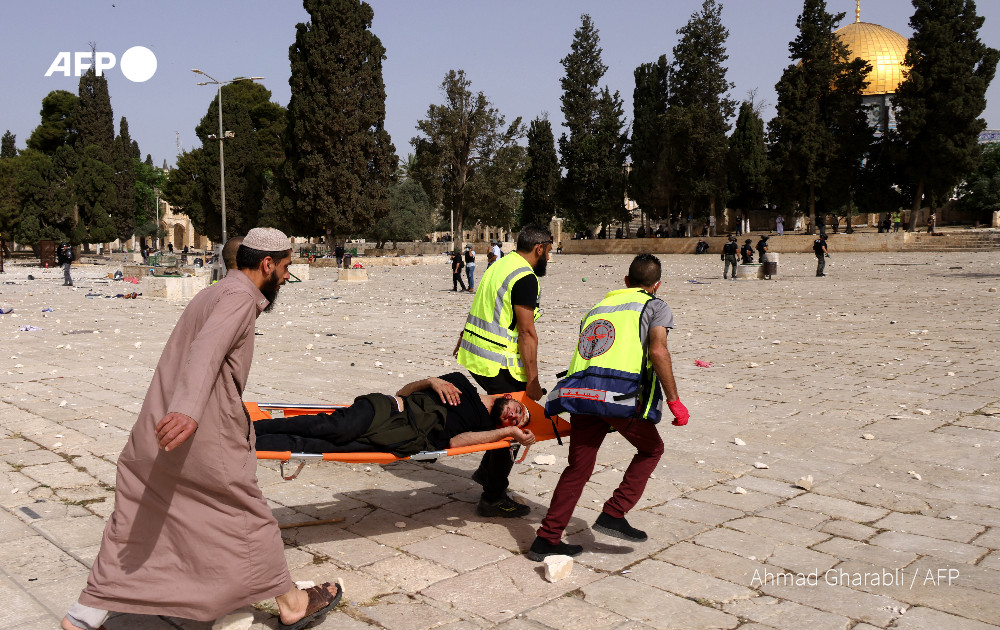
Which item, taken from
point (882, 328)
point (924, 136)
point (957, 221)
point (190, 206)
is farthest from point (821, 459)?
point (957, 221)

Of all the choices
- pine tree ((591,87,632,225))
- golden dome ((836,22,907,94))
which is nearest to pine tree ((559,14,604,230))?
pine tree ((591,87,632,225))

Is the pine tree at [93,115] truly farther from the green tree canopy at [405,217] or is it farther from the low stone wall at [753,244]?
the low stone wall at [753,244]

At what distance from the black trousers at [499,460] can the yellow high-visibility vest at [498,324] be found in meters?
0.05

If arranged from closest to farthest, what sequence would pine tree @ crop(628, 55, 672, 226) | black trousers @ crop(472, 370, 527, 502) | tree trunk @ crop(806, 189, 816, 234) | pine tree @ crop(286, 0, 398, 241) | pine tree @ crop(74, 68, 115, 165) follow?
1. black trousers @ crop(472, 370, 527, 502)
2. pine tree @ crop(286, 0, 398, 241)
3. tree trunk @ crop(806, 189, 816, 234)
4. pine tree @ crop(628, 55, 672, 226)
5. pine tree @ crop(74, 68, 115, 165)

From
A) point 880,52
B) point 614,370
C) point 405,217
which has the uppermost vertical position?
point 880,52

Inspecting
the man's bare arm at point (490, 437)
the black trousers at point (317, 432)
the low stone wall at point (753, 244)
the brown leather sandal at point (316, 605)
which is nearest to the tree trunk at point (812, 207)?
the low stone wall at point (753, 244)

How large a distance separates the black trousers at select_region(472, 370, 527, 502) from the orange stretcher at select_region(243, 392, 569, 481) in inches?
2.9

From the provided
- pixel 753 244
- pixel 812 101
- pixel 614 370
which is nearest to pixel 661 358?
pixel 614 370

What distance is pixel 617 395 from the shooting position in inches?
163

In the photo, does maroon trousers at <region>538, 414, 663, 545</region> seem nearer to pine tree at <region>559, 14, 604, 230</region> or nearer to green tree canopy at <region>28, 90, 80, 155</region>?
pine tree at <region>559, 14, 604, 230</region>

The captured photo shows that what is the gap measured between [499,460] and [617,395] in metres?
1.05

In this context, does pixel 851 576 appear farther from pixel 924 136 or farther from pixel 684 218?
pixel 684 218

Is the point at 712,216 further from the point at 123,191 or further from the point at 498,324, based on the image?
the point at 498,324

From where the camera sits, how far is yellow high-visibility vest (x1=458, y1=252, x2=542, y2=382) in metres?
4.84
